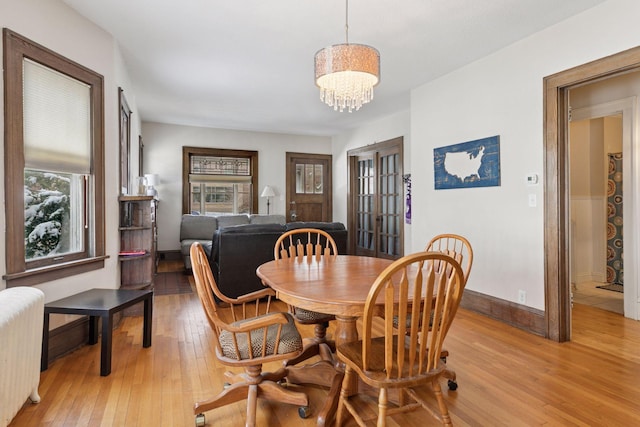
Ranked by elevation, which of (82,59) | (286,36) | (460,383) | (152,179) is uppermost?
(286,36)

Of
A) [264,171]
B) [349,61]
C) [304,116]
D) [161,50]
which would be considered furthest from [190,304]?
[264,171]

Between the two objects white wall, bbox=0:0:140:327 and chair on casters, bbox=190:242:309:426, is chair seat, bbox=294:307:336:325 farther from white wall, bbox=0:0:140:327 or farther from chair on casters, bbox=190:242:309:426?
white wall, bbox=0:0:140:327

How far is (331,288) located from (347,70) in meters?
1.30

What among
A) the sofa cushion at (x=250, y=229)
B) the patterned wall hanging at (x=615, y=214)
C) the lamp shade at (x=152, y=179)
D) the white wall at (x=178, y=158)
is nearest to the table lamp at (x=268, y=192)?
the white wall at (x=178, y=158)

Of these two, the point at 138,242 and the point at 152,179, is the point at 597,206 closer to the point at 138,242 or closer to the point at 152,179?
the point at 138,242

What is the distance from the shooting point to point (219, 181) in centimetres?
745

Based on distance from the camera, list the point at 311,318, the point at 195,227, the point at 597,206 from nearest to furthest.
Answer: the point at 311,318 → the point at 597,206 → the point at 195,227

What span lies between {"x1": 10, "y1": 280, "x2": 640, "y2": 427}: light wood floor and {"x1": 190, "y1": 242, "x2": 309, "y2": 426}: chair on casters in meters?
0.12

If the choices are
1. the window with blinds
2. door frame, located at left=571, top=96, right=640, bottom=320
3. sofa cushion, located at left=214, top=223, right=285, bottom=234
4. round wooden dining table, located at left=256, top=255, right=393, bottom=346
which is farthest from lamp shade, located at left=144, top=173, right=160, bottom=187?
door frame, located at left=571, top=96, right=640, bottom=320

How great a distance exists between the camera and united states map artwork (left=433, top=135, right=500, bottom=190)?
358 centimetres

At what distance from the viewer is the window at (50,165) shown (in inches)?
93.6

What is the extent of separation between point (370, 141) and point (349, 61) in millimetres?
4667

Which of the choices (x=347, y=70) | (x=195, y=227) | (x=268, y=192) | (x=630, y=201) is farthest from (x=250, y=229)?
(x=630, y=201)

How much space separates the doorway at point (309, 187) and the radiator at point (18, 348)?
236 inches
